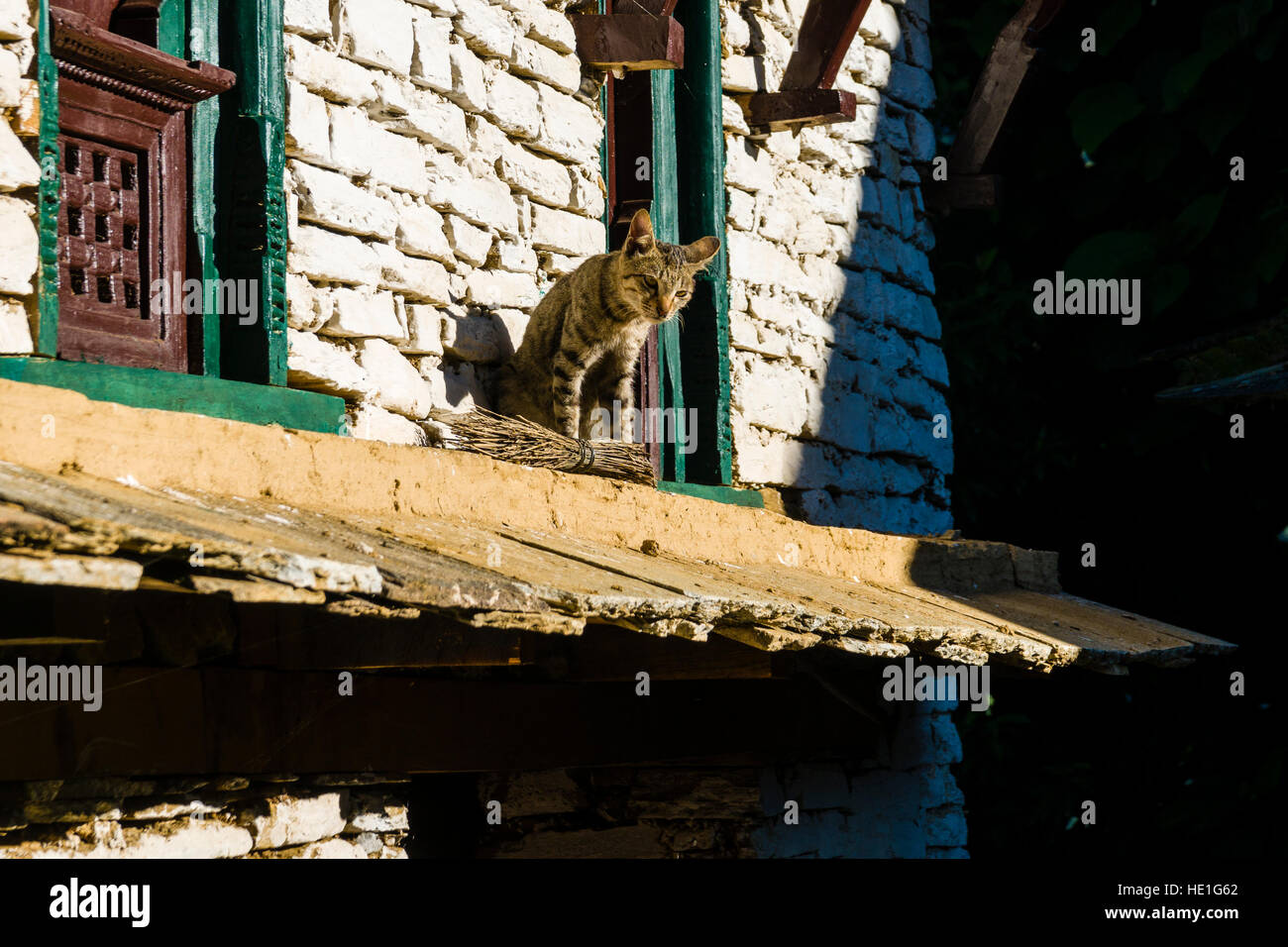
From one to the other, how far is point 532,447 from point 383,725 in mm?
871

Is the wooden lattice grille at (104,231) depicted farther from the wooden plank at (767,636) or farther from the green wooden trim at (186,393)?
the wooden plank at (767,636)

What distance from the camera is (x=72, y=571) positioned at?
188cm

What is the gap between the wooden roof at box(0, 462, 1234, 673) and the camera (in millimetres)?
→ 2029

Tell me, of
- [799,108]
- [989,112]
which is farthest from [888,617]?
[989,112]

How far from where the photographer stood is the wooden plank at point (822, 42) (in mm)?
6180

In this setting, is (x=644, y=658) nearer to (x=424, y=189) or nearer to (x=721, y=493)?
(x=424, y=189)

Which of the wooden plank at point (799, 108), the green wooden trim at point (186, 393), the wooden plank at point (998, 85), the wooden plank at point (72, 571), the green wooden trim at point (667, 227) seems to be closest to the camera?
the wooden plank at point (72, 571)

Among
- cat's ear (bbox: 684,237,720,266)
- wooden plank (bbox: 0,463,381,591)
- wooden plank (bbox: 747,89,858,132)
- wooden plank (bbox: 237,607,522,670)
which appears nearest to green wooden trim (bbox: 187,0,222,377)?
wooden plank (bbox: 237,607,522,670)

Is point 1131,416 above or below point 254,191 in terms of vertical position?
below

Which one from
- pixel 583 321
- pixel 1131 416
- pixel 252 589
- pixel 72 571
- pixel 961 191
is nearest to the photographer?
pixel 72 571

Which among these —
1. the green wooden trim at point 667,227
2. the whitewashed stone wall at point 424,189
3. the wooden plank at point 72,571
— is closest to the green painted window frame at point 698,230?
the green wooden trim at point 667,227

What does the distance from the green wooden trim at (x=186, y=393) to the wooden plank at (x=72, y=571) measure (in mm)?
1244

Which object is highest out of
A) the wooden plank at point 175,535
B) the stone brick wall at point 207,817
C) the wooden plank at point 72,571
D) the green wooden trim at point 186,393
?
the green wooden trim at point 186,393

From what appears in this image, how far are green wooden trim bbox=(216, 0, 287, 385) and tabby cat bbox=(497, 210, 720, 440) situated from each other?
1010 millimetres
